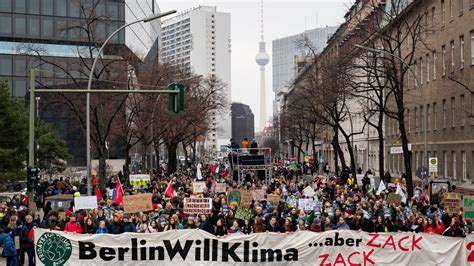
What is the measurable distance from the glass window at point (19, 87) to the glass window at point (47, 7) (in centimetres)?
610

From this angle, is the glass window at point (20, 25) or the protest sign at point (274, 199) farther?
the glass window at point (20, 25)

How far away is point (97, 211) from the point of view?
1936cm

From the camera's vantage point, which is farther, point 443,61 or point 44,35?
point 44,35

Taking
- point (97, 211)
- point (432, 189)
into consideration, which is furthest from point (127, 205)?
point (432, 189)

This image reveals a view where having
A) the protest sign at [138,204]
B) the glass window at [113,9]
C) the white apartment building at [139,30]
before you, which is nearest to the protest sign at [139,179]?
the protest sign at [138,204]

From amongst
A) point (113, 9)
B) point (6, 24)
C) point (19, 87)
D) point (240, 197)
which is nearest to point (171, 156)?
point (113, 9)

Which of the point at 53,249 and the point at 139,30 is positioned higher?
the point at 139,30

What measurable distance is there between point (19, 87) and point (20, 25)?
532 centimetres

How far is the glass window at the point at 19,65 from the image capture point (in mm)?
63031

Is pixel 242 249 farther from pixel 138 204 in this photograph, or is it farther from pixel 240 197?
pixel 240 197

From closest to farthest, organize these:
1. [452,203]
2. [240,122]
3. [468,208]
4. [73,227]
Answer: [73,227]
[468,208]
[452,203]
[240,122]

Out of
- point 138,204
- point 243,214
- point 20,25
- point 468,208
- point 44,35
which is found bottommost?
point 243,214

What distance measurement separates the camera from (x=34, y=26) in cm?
6328

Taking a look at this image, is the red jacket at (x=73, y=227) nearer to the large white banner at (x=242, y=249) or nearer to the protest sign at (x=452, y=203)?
the large white banner at (x=242, y=249)
